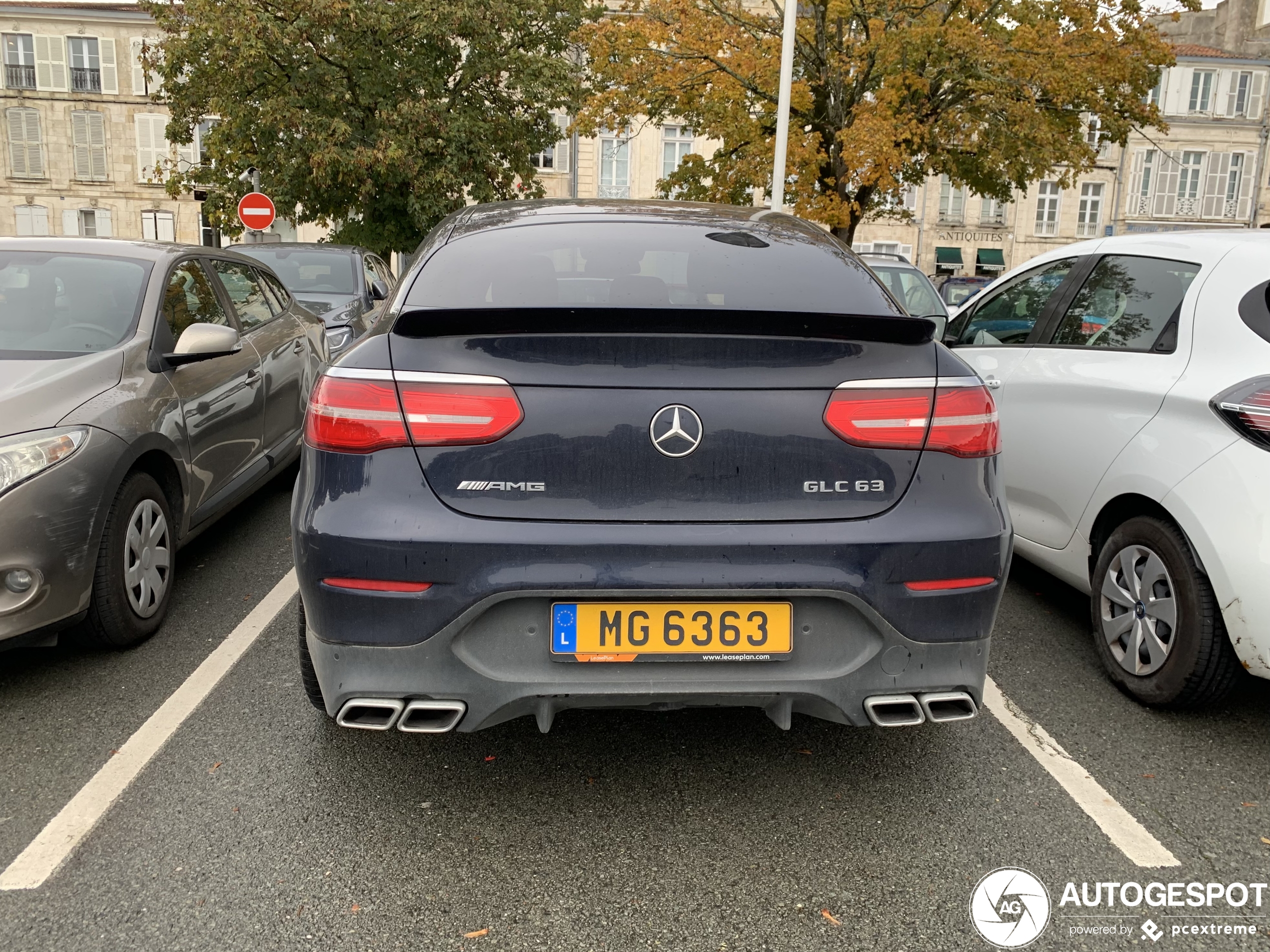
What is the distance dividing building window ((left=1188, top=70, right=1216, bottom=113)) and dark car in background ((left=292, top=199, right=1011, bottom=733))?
173ft

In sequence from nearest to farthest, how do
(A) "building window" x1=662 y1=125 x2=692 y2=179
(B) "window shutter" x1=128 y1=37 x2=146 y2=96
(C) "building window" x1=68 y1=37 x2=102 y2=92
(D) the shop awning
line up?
(B) "window shutter" x1=128 y1=37 x2=146 y2=96 < (C) "building window" x1=68 y1=37 x2=102 y2=92 < (A) "building window" x1=662 y1=125 x2=692 y2=179 < (D) the shop awning

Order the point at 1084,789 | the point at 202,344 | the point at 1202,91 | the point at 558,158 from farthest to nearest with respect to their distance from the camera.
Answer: the point at 1202,91 < the point at 558,158 < the point at 202,344 < the point at 1084,789

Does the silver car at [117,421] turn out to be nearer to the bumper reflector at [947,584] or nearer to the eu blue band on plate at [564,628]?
the eu blue band on plate at [564,628]

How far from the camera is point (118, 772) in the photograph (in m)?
2.85

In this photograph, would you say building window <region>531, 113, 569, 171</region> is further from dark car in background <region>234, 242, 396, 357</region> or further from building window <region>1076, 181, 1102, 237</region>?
dark car in background <region>234, 242, 396, 357</region>

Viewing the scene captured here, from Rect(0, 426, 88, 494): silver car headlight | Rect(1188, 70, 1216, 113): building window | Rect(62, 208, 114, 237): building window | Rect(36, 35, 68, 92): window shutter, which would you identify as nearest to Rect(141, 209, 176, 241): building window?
Rect(62, 208, 114, 237): building window

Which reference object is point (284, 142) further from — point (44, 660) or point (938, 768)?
point (938, 768)

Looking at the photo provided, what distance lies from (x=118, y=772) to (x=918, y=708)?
2.24 meters

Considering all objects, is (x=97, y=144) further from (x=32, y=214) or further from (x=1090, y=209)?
(x=1090, y=209)

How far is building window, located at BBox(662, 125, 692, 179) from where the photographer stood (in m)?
40.2

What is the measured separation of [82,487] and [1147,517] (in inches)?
144

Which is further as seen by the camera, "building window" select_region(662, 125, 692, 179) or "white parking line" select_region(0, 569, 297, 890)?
"building window" select_region(662, 125, 692, 179)


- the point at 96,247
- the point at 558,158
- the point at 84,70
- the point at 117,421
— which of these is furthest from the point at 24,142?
the point at 117,421

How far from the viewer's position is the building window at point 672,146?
40.2 meters
